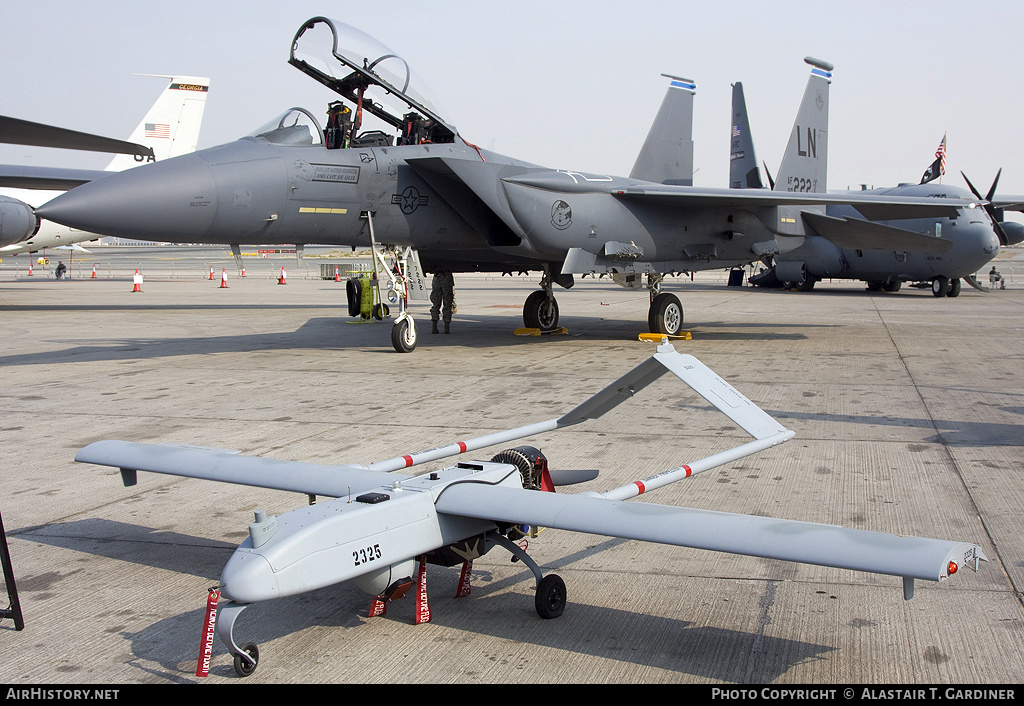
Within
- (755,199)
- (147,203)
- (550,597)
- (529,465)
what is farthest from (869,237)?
Answer: (550,597)

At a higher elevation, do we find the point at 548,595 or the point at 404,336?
the point at 404,336

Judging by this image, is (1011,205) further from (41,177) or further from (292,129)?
(41,177)

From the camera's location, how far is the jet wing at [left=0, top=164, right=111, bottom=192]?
20.5 m

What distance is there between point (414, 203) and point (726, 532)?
9538 mm

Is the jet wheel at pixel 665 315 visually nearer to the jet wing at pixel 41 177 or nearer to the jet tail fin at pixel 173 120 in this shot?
the jet wing at pixel 41 177

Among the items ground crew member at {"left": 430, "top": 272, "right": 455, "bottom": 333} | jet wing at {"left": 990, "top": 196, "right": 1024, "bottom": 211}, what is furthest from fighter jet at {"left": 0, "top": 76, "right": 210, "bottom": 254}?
jet wing at {"left": 990, "top": 196, "right": 1024, "bottom": 211}

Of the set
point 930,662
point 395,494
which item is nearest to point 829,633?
point 930,662

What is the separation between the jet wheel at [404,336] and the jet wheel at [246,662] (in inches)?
371

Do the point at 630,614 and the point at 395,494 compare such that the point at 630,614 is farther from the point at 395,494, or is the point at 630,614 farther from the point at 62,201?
the point at 62,201

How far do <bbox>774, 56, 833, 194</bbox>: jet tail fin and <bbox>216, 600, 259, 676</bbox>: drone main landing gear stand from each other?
16.1m

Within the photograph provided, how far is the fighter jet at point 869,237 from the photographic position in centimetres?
1736

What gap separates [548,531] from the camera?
4766mm

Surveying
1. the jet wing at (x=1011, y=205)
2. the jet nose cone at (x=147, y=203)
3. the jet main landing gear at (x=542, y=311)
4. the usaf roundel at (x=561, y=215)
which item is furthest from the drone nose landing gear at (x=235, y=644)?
the jet wing at (x=1011, y=205)

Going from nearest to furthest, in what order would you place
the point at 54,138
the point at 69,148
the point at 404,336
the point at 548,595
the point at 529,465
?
1. the point at 548,595
2. the point at 529,465
3. the point at 404,336
4. the point at 54,138
5. the point at 69,148
